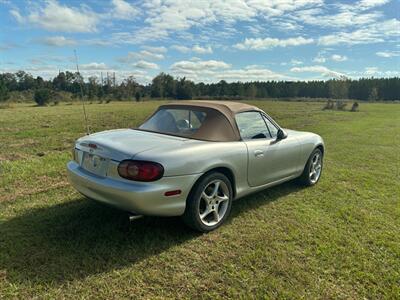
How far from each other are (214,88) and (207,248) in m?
86.1

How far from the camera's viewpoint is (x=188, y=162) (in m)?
3.15

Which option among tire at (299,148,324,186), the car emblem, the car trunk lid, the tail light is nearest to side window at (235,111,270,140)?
the car trunk lid

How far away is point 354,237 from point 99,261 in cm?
283

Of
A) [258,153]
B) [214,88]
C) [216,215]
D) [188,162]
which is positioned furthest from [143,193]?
[214,88]

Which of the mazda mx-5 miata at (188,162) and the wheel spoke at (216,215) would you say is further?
the wheel spoke at (216,215)

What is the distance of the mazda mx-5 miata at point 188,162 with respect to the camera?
9.80 ft

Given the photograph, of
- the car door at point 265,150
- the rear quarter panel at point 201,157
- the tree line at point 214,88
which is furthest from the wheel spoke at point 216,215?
the tree line at point 214,88

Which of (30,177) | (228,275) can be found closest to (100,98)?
(30,177)

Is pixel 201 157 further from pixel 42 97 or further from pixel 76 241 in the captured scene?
pixel 42 97

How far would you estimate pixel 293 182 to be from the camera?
5531 mm

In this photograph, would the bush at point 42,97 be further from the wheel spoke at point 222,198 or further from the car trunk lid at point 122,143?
the wheel spoke at point 222,198

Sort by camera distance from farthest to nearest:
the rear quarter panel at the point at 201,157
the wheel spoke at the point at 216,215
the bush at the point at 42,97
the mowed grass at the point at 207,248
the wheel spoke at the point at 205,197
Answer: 1. the bush at the point at 42,97
2. the wheel spoke at the point at 216,215
3. the wheel spoke at the point at 205,197
4. the rear quarter panel at the point at 201,157
5. the mowed grass at the point at 207,248

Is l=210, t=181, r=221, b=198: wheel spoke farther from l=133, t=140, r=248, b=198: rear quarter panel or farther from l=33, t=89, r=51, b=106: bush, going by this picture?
l=33, t=89, r=51, b=106: bush

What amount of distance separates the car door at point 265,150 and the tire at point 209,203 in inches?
18.6
